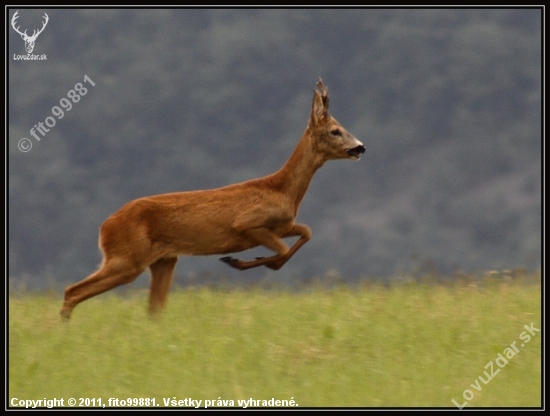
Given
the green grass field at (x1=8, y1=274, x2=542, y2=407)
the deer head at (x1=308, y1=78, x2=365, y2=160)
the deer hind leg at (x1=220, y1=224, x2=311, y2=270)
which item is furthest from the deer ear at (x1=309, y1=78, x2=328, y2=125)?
the green grass field at (x1=8, y1=274, x2=542, y2=407)

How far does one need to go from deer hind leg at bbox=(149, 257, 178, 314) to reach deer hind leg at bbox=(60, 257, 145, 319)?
0.37 metres

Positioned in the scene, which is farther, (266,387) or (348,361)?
(348,361)

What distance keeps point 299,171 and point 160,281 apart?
2020mm

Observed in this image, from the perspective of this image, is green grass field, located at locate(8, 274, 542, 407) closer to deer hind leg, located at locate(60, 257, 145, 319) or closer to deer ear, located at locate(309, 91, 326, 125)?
deer hind leg, located at locate(60, 257, 145, 319)

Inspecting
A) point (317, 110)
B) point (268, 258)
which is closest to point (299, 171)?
point (317, 110)

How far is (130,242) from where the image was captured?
40.0 feet

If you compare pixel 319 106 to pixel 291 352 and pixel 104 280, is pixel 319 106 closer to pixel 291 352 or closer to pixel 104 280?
pixel 104 280

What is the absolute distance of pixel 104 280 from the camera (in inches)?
479

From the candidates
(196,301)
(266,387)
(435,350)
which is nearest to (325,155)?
(196,301)

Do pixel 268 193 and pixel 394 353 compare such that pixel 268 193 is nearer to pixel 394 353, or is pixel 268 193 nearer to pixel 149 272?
pixel 149 272

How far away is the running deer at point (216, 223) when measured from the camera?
40.0 feet

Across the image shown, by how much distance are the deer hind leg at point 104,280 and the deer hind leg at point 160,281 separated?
1.20 feet

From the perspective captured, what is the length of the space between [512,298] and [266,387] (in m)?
4.70

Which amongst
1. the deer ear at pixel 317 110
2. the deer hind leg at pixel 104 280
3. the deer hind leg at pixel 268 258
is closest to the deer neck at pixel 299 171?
the deer ear at pixel 317 110
